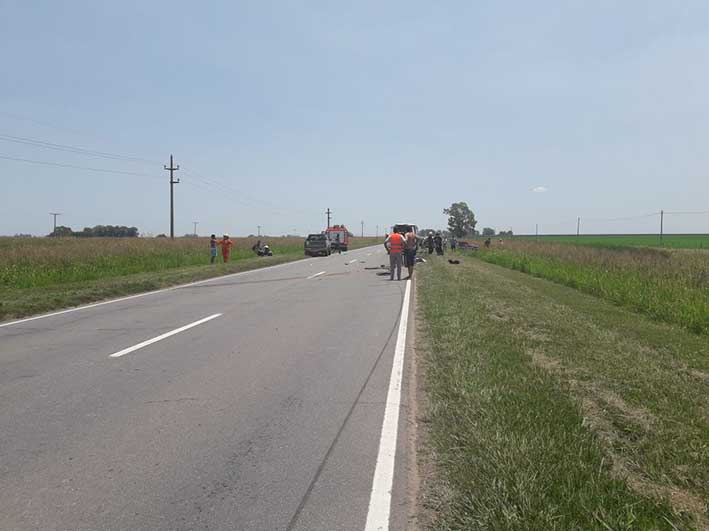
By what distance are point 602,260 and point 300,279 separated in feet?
45.0

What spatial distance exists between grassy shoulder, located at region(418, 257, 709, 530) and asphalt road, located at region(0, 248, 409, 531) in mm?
529

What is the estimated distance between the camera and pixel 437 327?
28.9 feet

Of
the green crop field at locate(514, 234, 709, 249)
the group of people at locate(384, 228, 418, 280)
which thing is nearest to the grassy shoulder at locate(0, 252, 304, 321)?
the group of people at locate(384, 228, 418, 280)

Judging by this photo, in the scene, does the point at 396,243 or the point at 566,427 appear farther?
the point at 396,243

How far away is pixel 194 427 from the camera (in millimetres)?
4418

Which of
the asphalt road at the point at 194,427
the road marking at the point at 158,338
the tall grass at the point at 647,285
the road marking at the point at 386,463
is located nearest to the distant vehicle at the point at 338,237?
the tall grass at the point at 647,285

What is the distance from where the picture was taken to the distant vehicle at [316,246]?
41.6m

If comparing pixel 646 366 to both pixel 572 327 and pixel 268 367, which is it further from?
pixel 268 367

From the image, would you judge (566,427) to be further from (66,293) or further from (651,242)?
(651,242)

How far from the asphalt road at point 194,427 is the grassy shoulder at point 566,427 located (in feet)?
1.73

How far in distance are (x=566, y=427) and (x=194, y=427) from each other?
3.24 metres

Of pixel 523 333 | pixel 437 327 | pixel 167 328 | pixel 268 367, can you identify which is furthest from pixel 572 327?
pixel 167 328

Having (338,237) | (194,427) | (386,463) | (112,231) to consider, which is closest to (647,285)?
(386,463)

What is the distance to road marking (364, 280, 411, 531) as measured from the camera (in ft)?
9.81
